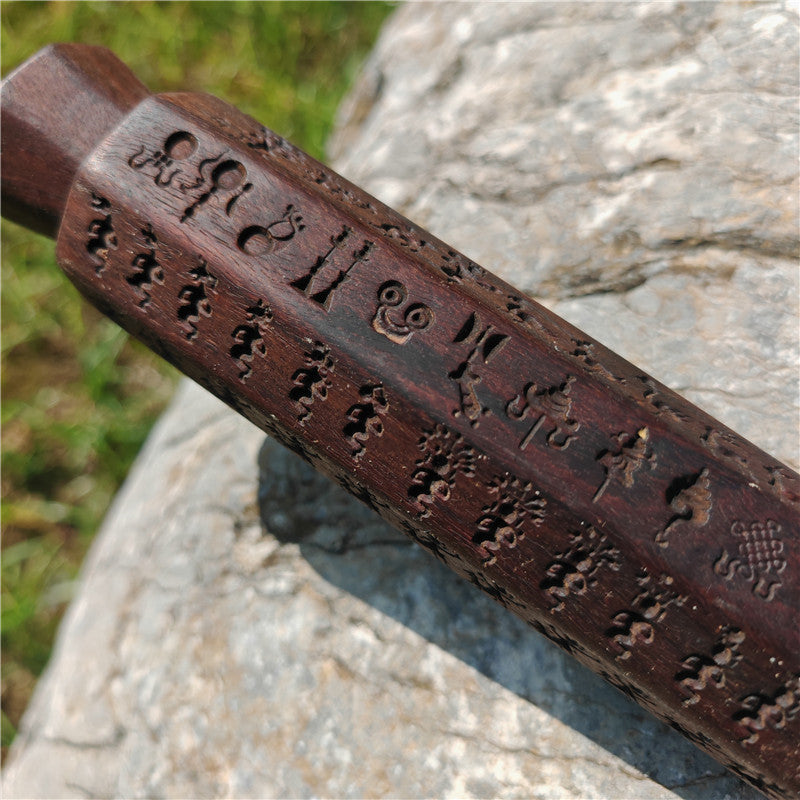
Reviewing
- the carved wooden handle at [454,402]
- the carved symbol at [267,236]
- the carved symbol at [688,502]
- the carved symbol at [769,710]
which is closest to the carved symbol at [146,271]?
the carved wooden handle at [454,402]

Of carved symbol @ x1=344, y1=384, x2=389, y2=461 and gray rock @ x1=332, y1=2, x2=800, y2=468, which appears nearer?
carved symbol @ x1=344, y1=384, x2=389, y2=461

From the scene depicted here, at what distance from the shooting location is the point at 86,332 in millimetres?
2791

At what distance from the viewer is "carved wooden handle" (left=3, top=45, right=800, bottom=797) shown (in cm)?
118

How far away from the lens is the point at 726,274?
1.65m

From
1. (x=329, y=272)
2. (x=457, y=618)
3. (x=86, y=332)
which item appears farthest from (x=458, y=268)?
(x=86, y=332)

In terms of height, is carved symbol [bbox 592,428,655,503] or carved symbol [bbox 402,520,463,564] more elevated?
carved symbol [bbox 592,428,655,503]

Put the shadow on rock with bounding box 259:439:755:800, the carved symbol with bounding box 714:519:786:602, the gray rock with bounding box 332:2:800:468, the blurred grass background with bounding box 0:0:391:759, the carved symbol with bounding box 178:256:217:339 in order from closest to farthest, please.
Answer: the carved symbol with bounding box 714:519:786:602 → the carved symbol with bounding box 178:256:217:339 → the shadow on rock with bounding box 259:439:755:800 → the gray rock with bounding box 332:2:800:468 → the blurred grass background with bounding box 0:0:391:759

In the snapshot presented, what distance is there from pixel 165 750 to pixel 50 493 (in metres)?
1.22

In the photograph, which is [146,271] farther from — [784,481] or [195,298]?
[784,481]

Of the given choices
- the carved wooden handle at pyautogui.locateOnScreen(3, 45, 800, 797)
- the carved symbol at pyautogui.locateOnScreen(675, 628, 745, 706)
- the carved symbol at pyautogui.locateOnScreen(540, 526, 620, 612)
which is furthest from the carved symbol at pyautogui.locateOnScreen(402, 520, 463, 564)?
the carved symbol at pyautogui.locateOnScreen(675, 628, 745, 706)

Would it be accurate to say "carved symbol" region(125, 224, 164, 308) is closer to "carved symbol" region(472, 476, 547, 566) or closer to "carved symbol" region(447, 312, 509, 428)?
"carved symbol" region(447, 312, 509, 428)

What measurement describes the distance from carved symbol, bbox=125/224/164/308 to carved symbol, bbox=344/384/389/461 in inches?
14.2

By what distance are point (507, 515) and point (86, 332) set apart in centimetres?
201

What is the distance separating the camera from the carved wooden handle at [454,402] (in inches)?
46.4
